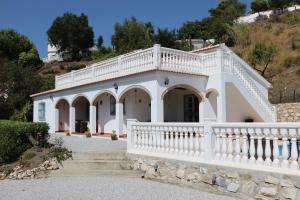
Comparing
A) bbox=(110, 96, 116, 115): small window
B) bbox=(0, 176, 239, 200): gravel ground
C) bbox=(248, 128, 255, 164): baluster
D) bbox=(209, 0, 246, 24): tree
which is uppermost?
bbox=(209, 0, 246, 24): tree

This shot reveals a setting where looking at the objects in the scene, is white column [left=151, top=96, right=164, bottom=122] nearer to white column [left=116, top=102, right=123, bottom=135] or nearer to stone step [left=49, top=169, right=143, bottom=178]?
white column [left=116, top=102, right=123, bottom=135]

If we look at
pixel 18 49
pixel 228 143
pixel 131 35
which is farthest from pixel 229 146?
pixel 18 49

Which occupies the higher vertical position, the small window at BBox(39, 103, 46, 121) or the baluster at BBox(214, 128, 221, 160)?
the small window at BBox(39, 103, 46, 121)

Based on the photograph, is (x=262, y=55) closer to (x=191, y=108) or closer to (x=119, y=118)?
(x=191, y=108)

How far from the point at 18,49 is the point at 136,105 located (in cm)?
4963

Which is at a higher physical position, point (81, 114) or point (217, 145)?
point (81, 114)

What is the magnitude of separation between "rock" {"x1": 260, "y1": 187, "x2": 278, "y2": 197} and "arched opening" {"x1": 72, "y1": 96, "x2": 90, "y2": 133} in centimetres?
1703

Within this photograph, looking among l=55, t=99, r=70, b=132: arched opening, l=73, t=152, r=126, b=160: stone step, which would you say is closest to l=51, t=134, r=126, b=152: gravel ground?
l=73, t=152, r=126, b=160: stone step

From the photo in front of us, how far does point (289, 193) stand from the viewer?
7.22 metres

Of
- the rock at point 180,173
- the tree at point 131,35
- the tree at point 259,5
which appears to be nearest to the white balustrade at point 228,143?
the rock at point 180,173

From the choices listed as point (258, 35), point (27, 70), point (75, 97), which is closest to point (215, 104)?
point (75, 97)

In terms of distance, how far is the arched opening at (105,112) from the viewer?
20.8 m

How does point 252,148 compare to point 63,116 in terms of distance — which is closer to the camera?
point 252,148

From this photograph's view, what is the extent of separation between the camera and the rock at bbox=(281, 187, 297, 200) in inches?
281
